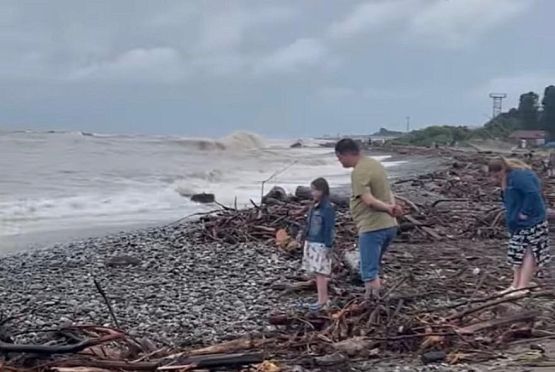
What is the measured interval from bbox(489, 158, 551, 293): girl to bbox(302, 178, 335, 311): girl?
1685mm

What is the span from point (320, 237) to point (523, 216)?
2.01m

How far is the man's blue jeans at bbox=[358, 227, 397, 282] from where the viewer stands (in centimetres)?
820

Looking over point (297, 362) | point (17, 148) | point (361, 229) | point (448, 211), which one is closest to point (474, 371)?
point (297, 362)

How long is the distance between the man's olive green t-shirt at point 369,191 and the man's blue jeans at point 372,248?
0.18 feet

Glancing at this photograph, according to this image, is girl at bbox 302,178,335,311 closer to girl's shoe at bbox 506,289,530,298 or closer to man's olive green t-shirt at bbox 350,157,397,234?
man's olive green t-shirt at bbox 350,157,397,234

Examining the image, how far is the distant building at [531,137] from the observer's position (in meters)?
75.0

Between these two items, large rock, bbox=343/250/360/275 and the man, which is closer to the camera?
the man

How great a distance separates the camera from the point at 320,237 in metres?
8.41

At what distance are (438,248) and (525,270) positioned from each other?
13.5 feet

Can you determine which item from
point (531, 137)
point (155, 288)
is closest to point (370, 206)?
point (155, 288)

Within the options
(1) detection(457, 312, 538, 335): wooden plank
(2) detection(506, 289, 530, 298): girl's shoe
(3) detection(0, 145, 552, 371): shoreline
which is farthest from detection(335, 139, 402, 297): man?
(1) detection(457, 312, 538, 335): wooden plank

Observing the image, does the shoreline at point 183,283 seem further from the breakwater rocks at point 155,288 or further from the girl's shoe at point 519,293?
the girl's shoe at point 519,293

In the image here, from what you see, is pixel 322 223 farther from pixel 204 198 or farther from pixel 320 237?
pixel 204 198

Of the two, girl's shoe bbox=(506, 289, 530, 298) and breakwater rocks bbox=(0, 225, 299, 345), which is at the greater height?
girl's shoe bbox=(506, 289, 530, 298)
